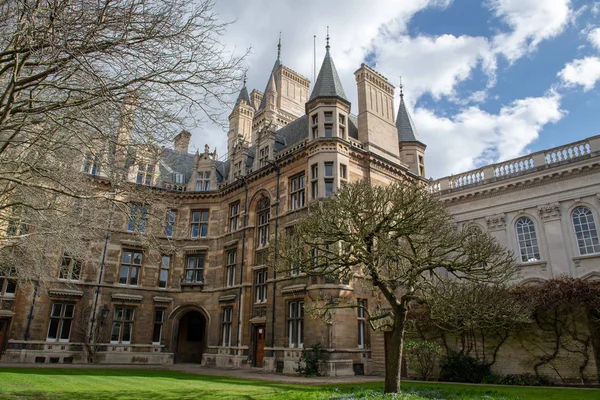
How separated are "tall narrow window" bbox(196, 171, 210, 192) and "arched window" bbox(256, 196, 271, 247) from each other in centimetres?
661

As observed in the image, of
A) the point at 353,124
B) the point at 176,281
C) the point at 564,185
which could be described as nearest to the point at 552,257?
the point at 564,185

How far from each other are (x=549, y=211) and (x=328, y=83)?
48.9 feet

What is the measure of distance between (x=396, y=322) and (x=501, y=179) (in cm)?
1896

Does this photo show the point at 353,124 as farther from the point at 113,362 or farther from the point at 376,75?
the point at 113,362

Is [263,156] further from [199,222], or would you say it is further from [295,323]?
[295,323]

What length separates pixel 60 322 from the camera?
24891 mm

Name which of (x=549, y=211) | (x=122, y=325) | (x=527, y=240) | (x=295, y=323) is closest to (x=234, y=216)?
(x=295, y=323)

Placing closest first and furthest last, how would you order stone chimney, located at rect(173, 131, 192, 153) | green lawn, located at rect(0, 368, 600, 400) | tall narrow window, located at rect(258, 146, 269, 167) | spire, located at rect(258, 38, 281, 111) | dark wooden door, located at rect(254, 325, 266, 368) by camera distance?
stone chimney, located at rect(173, 131, 192, 153) < green lawn, located at rect(0, 368, 600, 400) < dark wooden door, located at rect(254, 325, 266, 368) < tall narrow window, located at rect(258, 146, 269, 167) < spire, located at rect(258, 38, 281, 111)

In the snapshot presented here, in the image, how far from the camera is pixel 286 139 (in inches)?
1101

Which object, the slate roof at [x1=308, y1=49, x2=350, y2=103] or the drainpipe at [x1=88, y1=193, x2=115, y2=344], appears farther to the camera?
the drainpipe at [x1=88, y1=193, x2=115, y2=344]

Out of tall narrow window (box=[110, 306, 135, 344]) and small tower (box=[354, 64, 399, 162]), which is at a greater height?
small tower (box=[354, 64, 399, 162])

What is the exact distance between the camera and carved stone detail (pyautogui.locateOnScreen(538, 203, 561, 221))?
24.3m

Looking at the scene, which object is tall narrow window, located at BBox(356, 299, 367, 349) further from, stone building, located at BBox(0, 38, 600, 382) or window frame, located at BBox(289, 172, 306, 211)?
window frame, located at BBox(289, 172, 306, 211)

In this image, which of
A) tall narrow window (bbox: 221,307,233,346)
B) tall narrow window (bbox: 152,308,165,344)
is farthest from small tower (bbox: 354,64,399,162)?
tall narrow window (bbox: 152,308,165,344)
